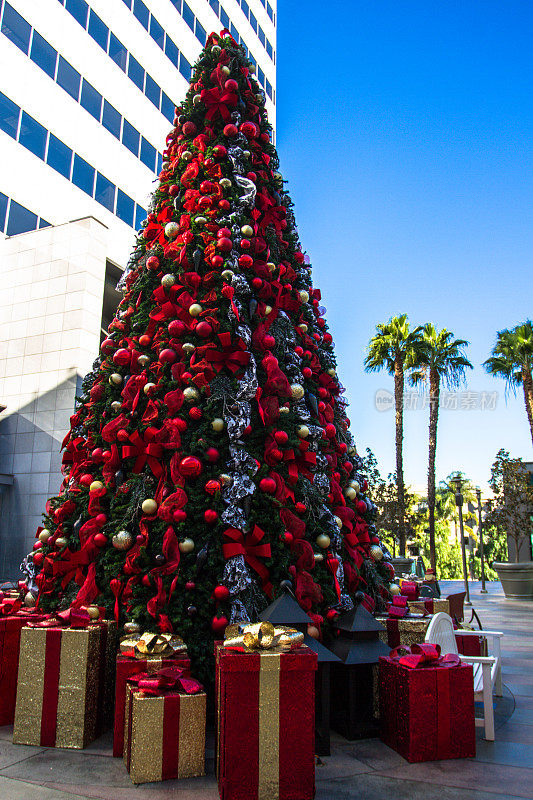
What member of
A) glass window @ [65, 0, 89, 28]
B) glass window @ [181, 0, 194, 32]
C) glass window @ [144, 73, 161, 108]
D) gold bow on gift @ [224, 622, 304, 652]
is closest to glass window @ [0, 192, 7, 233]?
glass window @ [65, 0, 89, 28]

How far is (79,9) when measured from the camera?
16781 mm

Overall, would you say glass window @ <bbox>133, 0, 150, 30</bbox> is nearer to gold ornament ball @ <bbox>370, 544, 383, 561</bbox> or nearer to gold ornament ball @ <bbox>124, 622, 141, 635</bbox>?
gold ornament ball @ <bbox>370, 544, 383, 561</bbox>

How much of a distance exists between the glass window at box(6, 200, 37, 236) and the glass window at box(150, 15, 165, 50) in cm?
1073

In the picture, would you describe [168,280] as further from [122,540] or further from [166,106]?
[166,106]

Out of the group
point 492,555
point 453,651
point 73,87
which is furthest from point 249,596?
point 492,555

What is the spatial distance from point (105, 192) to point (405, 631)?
54.2ft

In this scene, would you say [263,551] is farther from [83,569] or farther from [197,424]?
[83,569]

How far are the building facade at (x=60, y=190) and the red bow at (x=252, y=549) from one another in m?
7.20

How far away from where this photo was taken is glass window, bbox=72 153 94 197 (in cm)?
1602

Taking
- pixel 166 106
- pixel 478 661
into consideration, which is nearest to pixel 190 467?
pixel 478 661

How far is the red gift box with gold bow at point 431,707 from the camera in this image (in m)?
3.14

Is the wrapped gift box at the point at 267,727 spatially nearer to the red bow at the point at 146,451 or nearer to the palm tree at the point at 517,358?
the red bow at the point at 146,451

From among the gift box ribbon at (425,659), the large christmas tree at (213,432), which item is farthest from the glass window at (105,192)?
the gift box ribbon at (425,659)

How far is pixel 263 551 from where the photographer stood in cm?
379
